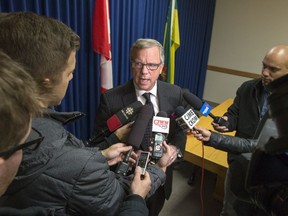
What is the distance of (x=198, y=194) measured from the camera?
236cm

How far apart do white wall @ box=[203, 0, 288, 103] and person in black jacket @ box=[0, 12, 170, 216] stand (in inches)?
138

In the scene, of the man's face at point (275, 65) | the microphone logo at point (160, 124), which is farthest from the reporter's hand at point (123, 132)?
the man's face at point (275, 65)

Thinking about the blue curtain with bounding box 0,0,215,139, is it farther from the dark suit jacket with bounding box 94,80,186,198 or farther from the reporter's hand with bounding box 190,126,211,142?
the reporter's hand with bounding box 190,126,211,142

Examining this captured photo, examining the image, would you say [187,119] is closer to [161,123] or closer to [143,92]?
[161,123]

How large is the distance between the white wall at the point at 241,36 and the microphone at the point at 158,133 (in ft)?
10.1

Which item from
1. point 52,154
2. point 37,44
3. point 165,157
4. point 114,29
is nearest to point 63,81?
point 37,44

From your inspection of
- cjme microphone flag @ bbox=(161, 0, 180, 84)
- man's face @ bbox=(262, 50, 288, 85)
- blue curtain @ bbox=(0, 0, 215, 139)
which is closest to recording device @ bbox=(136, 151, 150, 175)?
man's face @ bbox=(262, 50, 288, 85)

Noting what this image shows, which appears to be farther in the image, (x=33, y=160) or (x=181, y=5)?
(x=181, y=5)

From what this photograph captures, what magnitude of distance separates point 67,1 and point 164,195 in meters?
1.64

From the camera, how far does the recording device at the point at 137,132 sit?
102cm

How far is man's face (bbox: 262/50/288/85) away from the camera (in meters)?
1.53

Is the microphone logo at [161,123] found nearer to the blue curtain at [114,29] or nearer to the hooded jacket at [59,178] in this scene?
the hooded jacket at [59,178]

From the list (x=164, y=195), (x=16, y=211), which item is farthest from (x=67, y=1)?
(x=16, y=211)

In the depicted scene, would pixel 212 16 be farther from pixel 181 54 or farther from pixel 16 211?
pixel 16 211
